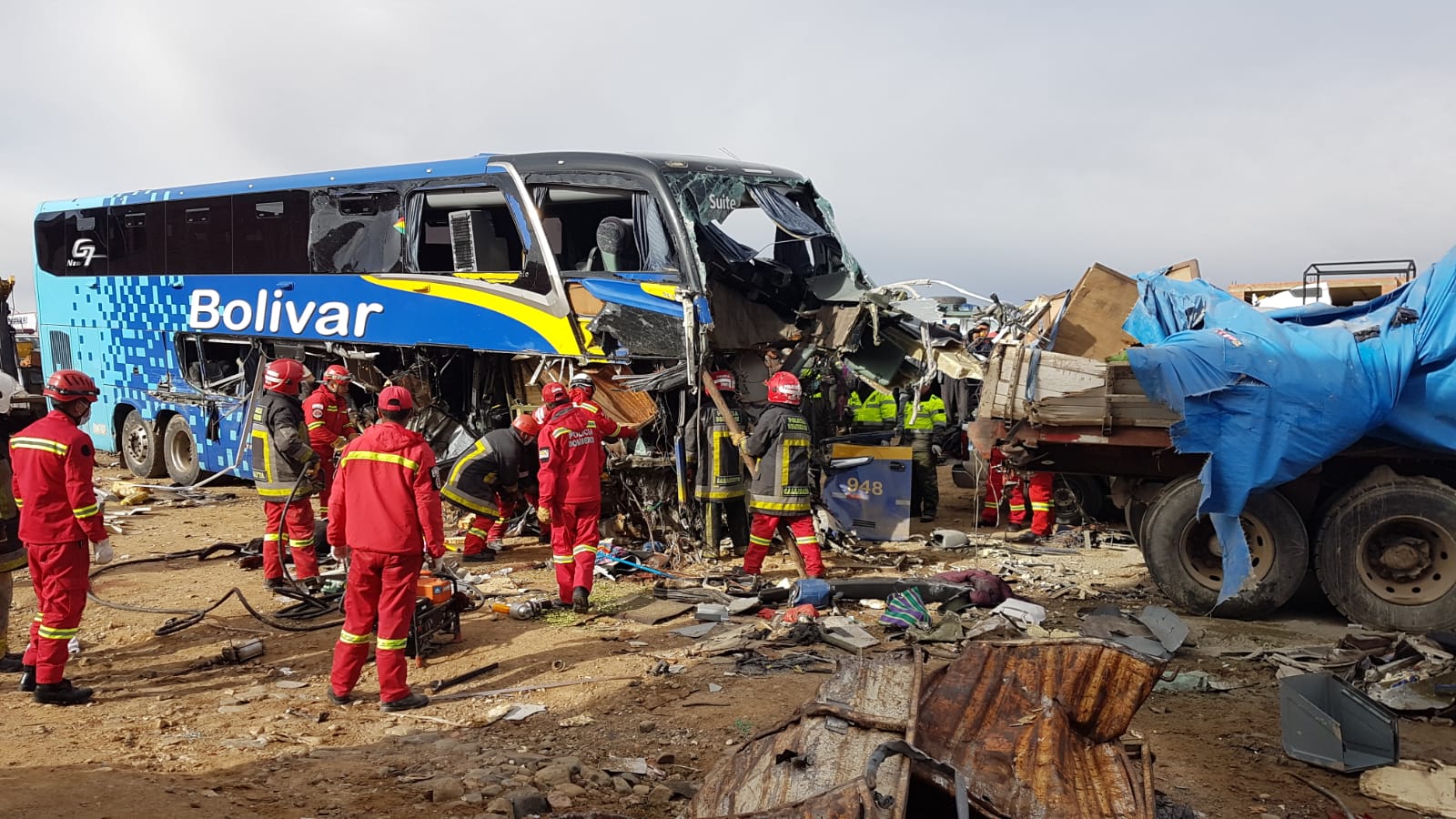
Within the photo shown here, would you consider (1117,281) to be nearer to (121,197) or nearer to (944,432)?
(944,432)

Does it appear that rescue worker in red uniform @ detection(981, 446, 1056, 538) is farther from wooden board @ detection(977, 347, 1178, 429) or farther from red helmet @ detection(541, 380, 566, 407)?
red helmet @ detection(541, 380, 566, 407)

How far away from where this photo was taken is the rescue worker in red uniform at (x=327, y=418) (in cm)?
831

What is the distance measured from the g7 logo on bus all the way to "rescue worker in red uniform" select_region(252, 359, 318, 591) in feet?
24.8

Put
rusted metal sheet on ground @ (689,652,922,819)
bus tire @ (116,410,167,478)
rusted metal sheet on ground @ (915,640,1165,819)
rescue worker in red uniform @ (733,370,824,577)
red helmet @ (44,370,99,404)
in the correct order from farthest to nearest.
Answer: bus tire @ (116,410,167,478), rescue worker in red uniform @ (733,370,824,577), red helmet @ (44,370,99,404), rusted metal sheet on ground @ (915,640,1165,819), rusted metal sheet on ground @ (689,652,922,819)

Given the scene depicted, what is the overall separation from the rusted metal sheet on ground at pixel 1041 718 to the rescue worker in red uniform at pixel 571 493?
12.8 ft

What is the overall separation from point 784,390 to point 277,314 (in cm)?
641

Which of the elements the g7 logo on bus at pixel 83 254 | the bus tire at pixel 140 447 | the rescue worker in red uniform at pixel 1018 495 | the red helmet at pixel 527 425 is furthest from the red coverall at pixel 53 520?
the g7 logo on bus at pixel 83 254

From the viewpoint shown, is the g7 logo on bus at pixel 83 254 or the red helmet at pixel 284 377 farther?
the g7 logo on bus at pixel 83 254

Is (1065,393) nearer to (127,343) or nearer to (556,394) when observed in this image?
(556,394)

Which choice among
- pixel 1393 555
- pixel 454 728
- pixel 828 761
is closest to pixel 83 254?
pixel 454 728

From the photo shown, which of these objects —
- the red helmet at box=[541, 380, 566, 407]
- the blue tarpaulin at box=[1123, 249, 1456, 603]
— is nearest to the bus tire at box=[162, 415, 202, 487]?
the red helmet at box=[541, 380, 566, 407]

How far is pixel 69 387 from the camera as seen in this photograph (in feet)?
19.1

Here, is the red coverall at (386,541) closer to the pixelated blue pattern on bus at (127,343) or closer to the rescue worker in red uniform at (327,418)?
the rescue worker in red uniform at (327,418)

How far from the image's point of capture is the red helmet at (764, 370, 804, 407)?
27.5 ft
